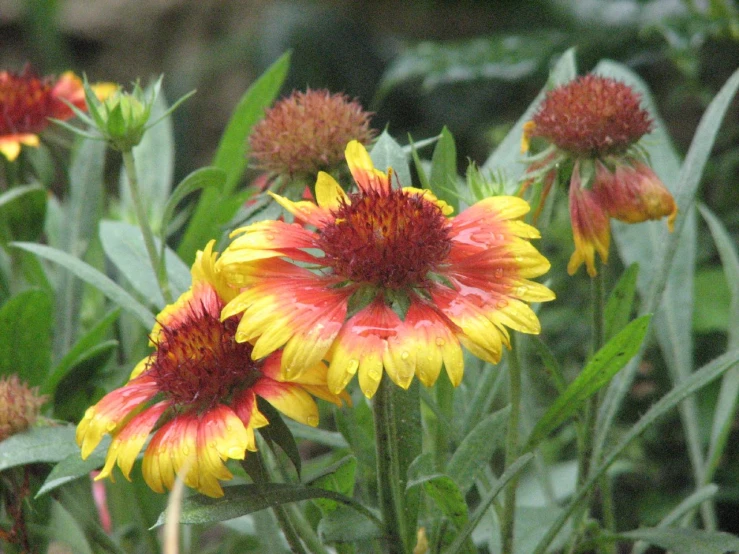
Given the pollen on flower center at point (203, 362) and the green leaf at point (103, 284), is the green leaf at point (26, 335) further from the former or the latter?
the pollen on flower center at point (203, 362)

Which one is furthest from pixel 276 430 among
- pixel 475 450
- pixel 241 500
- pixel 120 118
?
pixel 120 118

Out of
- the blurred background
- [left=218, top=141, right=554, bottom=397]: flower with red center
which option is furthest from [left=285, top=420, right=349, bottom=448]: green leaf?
the blurred background

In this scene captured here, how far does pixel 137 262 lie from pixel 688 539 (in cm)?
49

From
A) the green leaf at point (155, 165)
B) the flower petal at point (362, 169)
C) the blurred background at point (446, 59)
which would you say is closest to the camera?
the flower petal at point (362, 169)

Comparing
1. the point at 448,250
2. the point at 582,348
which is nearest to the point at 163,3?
the point at 582,348

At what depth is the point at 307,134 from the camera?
2.01 ft

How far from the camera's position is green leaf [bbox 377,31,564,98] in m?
1.53

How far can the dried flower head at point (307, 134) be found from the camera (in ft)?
2.01

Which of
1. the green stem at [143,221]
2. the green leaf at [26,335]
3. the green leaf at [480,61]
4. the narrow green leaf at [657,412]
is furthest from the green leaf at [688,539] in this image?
the green leaf at [480,61]

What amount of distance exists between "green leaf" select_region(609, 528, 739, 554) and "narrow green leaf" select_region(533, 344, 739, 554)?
1.6 inches

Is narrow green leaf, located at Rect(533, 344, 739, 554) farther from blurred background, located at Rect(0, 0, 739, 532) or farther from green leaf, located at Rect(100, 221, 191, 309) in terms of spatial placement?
blurred background, located at Rect(0, 0, 739, 532)

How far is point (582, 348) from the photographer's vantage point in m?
1.33

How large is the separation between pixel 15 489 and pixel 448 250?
36 cm

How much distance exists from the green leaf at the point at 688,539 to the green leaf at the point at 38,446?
38 centimetres
